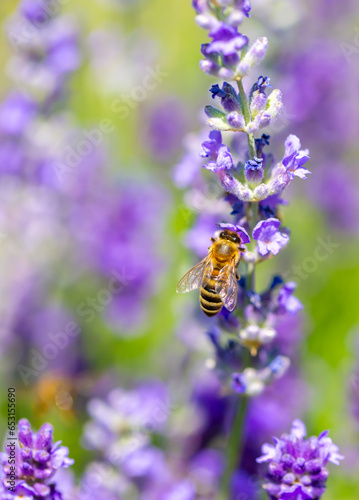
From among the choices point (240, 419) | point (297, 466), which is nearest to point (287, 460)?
point (297, 466)

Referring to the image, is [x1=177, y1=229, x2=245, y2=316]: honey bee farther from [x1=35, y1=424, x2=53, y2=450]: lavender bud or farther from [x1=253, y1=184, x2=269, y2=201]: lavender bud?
[x1=35, y1=424, x2=53, y2=450]: lavender bud

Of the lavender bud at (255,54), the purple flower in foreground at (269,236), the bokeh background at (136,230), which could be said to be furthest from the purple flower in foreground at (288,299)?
the bokeh background at (136,230)

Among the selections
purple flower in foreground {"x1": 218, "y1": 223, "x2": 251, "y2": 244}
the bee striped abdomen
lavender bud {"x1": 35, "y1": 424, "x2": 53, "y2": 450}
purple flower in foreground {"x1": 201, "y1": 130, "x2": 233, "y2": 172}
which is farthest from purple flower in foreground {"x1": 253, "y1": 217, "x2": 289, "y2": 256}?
lavender bud {"x1": 35, "y1": 424, "x2": 53, "y2": 450}

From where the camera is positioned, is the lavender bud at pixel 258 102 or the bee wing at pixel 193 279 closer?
the lavender bud at pixel 258 102

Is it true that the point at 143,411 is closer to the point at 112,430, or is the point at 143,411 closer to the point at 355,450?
the point at 112,430

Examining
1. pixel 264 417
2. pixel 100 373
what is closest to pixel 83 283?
pixel 100 373

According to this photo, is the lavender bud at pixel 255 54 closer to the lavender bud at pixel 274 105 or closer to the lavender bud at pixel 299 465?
the lavender bud at pixel 274 105
